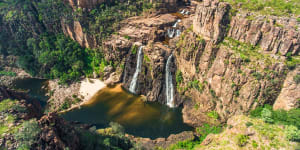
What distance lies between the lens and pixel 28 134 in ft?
66.4

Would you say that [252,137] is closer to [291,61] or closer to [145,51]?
[291,61]

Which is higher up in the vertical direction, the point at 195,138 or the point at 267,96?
the point at 267,96

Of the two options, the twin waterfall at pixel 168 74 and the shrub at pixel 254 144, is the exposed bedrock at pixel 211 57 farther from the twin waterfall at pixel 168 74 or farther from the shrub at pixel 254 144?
the shrub at pixel 254 144

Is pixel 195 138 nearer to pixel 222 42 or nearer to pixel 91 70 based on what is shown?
pixel 222 42

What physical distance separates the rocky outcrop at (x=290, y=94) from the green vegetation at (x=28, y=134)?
41.2m

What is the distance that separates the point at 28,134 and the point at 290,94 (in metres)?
42.7

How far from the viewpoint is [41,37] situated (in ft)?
217

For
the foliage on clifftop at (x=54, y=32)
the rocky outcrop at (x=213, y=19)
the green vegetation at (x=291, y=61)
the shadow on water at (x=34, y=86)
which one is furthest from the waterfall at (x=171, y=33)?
the shadow on water at (x=34, y=86)

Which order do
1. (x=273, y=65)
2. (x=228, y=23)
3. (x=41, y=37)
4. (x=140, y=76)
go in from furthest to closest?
1. (x=41, y=37)
2. (x=140, y=76)
3. (x=228, y=23)
4. (x=273, y=65)

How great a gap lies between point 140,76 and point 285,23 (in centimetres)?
3772

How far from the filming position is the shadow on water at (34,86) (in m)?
56.1

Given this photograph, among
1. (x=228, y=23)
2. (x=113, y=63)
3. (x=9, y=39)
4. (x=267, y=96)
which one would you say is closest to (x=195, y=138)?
(x=267, y=96)

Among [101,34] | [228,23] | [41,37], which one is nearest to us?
[228,23]

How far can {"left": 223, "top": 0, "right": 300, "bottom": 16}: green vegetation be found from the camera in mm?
37969
